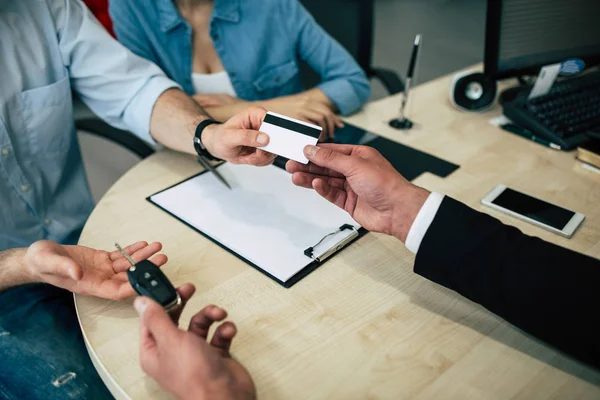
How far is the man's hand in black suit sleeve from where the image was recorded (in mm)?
720

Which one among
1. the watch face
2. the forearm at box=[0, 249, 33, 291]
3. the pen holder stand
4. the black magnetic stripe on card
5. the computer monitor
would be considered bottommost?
the forearm at box=[0, 249, 33, 291]

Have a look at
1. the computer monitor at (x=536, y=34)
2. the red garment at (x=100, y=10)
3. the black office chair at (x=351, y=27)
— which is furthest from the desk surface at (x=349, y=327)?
the red garment at (x=100, y=10)

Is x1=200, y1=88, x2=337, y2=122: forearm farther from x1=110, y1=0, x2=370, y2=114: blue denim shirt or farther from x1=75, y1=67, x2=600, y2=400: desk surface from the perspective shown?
x1=75, y1=67, x2=600, y2=400: desk surface

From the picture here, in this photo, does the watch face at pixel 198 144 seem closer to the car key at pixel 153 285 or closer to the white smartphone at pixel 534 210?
the car key at pixel 153 285

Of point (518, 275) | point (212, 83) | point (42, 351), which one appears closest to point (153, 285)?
point (42, 351)

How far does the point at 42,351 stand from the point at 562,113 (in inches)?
53.9

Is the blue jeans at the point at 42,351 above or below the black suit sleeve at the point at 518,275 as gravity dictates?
below

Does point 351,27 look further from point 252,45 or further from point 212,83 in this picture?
point 212,83

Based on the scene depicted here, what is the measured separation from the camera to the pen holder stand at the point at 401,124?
123cm

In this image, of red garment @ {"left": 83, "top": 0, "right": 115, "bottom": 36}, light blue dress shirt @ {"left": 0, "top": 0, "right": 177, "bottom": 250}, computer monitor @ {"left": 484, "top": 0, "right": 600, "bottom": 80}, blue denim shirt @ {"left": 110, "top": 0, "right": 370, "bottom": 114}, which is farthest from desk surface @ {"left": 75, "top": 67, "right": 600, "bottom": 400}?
red garment @ {"left": 83, "top": 0, "right": 115, "bottom": 36}

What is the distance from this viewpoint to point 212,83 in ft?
4.70

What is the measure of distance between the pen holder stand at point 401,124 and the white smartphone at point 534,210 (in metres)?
0.35

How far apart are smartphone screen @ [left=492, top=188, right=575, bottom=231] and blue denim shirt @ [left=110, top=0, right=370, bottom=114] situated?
22.3 inches

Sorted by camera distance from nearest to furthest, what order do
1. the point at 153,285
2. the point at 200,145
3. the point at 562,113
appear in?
the point at 153,285, the point at 200,145, the point at 562,113
